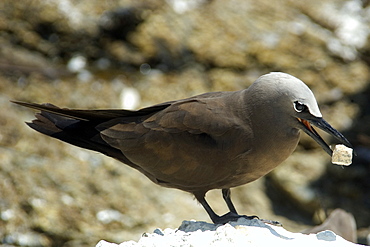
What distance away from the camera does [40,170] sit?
823 cm

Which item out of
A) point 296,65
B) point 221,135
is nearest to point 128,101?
point 296,65

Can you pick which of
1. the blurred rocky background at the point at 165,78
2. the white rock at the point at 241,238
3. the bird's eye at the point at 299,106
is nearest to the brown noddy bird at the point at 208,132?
the bird's eye at the point at 299,106

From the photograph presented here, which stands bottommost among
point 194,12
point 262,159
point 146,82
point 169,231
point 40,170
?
point 169,231

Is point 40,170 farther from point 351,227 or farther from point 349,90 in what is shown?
point 349,90

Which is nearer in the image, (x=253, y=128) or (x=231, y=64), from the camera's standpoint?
(x=253, y=128)

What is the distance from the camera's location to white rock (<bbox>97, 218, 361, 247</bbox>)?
4.05 meters

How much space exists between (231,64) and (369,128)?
8.12ft

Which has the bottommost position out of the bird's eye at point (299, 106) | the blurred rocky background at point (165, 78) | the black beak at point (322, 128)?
the black beak at point (322, 128)

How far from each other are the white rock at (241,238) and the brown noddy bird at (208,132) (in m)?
0.52

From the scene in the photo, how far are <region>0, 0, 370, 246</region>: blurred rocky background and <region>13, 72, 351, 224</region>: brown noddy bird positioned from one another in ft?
9.77

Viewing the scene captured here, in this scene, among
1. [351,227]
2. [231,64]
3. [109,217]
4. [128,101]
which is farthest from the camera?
[231,64]

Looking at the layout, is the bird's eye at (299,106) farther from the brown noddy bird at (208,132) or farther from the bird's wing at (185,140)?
the bird's wing at (185,140)

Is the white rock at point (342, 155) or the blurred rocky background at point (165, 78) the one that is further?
the blurred rocky background at point (165, 78)

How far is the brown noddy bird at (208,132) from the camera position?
180 inches
